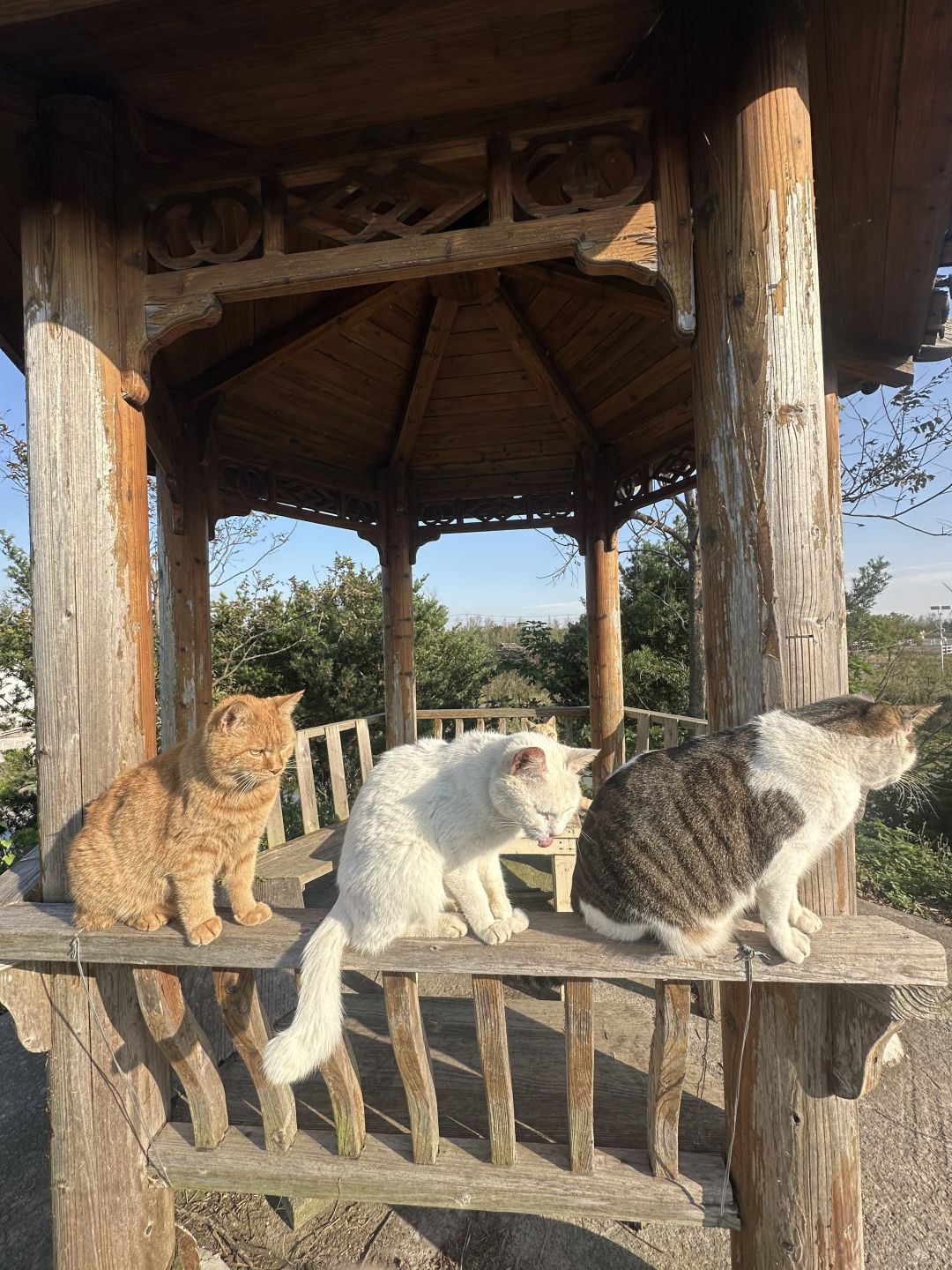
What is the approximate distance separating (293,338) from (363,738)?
3196 millimetres

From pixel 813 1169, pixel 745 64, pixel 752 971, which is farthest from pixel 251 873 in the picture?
pixel 745 64

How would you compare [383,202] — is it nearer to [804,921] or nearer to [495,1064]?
[804,921]

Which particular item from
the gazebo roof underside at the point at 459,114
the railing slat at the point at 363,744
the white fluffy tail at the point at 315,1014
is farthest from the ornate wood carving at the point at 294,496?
the white fluffy tail at the point at 315,1014

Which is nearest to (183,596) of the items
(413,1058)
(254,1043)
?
(254,1043)

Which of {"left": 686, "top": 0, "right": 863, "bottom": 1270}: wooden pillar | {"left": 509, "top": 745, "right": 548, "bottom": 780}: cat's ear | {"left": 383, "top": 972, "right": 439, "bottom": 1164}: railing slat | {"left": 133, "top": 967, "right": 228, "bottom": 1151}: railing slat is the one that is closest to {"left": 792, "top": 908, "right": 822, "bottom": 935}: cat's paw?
{"left": 686, "top": 0, "right": 863, "bottom": 1270}: wooden pillar

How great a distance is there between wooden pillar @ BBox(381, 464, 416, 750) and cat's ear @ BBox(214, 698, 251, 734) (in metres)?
3.97

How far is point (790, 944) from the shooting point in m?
1.44

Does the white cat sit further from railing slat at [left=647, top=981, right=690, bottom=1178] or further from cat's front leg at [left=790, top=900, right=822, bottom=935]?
cat's front leg at [left=790, top=900, right=822, bottom=935]

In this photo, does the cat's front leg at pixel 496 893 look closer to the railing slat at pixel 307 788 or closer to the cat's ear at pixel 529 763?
the cat's ear at pixel 529 763

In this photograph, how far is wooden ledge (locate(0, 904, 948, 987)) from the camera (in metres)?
1.43

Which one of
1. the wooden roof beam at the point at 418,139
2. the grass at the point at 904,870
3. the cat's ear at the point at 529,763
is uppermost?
the wooden roof beam at the point at 418,139

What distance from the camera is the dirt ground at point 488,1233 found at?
1948mm

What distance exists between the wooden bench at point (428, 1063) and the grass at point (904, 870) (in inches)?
165

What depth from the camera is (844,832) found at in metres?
1.61
